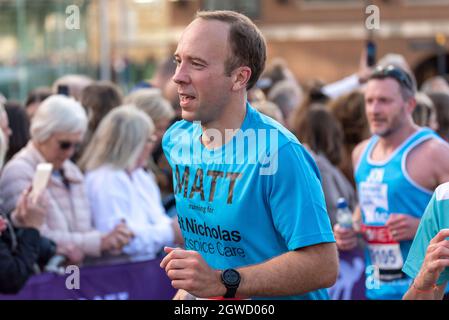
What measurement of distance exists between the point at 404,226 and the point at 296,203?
2031 mm

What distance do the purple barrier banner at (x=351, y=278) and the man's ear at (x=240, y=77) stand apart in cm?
303

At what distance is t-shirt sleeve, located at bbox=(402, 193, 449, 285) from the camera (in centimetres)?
317

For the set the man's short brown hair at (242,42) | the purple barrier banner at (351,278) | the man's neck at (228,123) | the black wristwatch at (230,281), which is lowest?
the purple barrier banner at (351,278)

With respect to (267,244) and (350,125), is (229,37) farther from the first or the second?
(350,125)

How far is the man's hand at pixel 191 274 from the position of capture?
2846mm

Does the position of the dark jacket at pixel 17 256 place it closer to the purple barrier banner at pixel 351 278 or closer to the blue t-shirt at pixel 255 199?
the blue t-shirt at pixel 255 199

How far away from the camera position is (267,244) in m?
3.11

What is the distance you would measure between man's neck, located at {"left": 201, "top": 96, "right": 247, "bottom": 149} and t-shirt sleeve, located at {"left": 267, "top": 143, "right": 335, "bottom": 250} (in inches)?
9.2

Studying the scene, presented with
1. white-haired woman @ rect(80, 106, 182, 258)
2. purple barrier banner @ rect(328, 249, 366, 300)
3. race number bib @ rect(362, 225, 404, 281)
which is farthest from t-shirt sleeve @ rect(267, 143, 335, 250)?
purple barrier banner @ rect(328, 249, 366, 300)

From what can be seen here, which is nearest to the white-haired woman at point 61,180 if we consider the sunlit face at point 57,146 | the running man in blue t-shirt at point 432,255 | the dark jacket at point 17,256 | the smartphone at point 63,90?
the sunlit face at point 57,146

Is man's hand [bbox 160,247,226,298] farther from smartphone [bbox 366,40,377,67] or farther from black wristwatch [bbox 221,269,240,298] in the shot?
smartphone [bbox 366,40,377,67]

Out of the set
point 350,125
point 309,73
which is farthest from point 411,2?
point 350,125

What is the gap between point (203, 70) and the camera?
3.11m
